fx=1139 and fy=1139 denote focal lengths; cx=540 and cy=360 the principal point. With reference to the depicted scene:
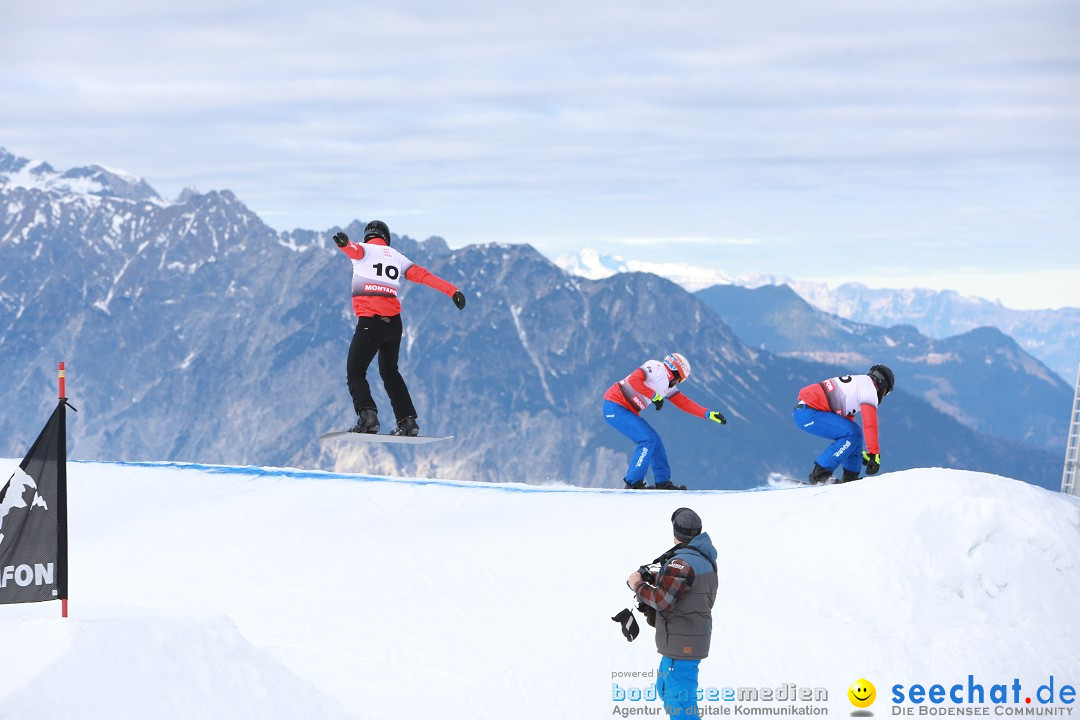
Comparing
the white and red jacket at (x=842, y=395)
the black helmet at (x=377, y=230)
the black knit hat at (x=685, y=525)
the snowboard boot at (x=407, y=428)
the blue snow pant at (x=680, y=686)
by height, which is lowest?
the blue snow pant at (x=680, y=686)

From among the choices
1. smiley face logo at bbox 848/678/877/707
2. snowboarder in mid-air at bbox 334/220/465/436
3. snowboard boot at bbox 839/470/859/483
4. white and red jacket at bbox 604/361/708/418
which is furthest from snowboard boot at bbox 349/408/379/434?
smiley face logo at bbox 848/678/877/707

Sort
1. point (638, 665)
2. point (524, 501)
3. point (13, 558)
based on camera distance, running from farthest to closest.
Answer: point (524, 501)
point (638, 665)
point (13, 558)

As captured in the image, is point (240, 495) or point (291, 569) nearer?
point (291, 569)

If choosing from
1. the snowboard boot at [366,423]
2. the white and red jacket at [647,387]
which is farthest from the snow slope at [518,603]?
the white and red jacket at [647,387]

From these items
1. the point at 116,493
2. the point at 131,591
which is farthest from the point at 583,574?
the point at 116,493

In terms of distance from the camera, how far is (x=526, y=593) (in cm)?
1377

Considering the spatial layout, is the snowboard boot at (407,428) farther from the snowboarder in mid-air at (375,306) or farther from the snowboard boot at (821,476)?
the snowboard boot at (821,476)

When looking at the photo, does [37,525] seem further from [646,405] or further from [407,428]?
[646,405]

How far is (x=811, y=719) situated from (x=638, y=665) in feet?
6.04

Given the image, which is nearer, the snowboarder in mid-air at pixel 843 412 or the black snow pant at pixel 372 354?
the black snow pant at pixel 372 354

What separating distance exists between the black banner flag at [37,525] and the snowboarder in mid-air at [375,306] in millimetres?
6191

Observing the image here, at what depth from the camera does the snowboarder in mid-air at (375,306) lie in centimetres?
1627

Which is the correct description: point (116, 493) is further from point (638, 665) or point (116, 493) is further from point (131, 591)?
point (638, 665)

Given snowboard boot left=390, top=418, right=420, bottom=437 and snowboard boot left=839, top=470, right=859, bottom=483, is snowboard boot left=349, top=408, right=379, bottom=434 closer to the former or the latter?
snowboard boot left=390, top=418, right=420, bottom=437
